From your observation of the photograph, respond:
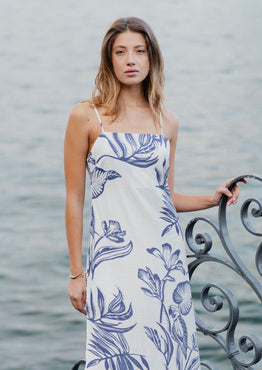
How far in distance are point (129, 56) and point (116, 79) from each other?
9 cm

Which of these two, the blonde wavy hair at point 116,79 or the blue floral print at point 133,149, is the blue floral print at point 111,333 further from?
the blonde wavy hair at point 116,79

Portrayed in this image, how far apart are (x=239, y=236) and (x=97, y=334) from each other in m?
5.16

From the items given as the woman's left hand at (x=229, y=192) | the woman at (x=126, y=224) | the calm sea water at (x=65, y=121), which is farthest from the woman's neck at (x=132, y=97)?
the calm sea water at (x=65, y=121)

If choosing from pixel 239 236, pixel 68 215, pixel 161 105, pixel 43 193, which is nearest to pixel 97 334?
pixel 68 215

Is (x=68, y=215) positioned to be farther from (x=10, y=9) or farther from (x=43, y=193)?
(x=10, y=9)

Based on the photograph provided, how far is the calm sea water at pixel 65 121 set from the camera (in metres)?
5.96

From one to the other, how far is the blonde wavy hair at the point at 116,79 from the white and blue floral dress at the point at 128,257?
0.11 metres

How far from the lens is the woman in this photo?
7.84 feet

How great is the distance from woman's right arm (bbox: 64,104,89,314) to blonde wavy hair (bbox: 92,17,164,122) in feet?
0.29

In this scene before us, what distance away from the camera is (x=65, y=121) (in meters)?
11.9

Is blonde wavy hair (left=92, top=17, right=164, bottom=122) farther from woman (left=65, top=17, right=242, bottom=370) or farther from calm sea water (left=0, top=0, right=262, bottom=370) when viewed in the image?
calm sea water (left=0, top=0, right=262, bottom=370)

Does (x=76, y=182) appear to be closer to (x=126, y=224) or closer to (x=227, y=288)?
(x=126, y=224)

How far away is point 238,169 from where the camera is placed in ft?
31.7

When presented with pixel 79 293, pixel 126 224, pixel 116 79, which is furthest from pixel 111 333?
pixel 116 79
